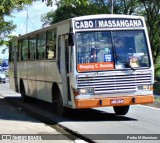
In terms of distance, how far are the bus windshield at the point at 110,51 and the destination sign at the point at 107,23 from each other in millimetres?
183

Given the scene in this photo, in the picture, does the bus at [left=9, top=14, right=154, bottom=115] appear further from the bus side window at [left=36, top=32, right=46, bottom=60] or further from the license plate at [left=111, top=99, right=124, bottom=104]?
the bus side window at [left=36, top=32, right=46, bottom=60]

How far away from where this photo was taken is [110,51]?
46.1 ft

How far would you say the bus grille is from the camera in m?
13.6

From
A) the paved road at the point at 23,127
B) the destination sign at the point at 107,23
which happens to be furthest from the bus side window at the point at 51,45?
the paved road at the point at 23,127

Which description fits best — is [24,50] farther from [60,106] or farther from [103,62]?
[103,62]

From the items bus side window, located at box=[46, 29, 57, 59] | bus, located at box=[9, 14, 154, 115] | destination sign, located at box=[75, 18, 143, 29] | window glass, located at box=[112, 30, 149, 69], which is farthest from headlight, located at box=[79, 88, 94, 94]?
bus side window, located at box=[46, 29, 57, 59]

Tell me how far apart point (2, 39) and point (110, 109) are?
936 inches

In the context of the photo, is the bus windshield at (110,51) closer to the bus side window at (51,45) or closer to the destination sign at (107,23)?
the destination sign at (107,23)

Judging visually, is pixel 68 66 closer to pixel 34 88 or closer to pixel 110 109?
pixel 110 109

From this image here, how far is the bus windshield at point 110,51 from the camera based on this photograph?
45.4 feet

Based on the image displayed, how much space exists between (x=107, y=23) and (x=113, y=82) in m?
1.83

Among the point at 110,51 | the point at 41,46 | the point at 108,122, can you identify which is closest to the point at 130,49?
the point at 110,51

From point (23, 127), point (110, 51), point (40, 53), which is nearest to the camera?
point (23, 127)

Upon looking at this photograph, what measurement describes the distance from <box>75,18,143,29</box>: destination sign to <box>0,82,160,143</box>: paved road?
2.81 m
